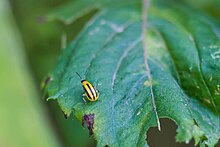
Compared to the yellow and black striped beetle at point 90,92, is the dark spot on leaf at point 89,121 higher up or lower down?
lower down

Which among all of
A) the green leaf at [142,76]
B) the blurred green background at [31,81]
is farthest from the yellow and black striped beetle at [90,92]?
the blurred green background at [31,81]

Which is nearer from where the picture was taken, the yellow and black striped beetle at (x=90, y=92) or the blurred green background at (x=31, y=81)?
the yellow and black striped beetle at (x=90, y=92)

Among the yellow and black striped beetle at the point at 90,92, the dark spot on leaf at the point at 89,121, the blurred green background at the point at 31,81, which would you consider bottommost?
the dark spot on leaf at the point at 89,121

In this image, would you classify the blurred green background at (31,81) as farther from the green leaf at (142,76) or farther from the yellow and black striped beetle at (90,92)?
the yellow and black striped beetle at (90,92)

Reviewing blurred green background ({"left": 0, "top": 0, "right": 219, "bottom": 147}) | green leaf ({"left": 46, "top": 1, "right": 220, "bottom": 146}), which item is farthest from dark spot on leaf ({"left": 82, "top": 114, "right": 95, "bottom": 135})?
blurred green background ({"left": 0, "top": 0, "right": 219, "bottom": 147})

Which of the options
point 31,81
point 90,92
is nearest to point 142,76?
point 90,92

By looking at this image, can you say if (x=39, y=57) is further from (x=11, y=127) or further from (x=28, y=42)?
(x=11, y=127)

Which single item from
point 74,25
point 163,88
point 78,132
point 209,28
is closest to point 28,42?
point 74,25
